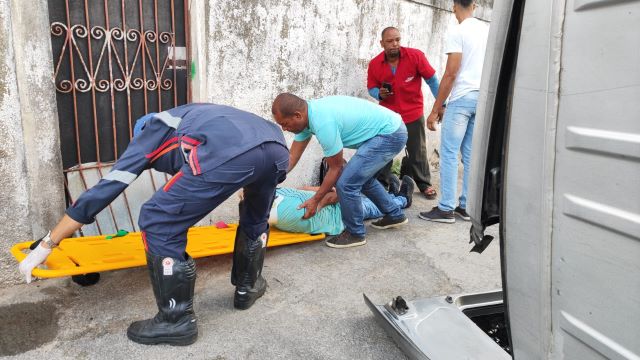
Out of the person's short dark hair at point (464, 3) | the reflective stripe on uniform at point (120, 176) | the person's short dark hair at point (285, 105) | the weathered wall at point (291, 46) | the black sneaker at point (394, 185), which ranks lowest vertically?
the black sneaker at point (394, 185)

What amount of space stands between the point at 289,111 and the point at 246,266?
3.17ft

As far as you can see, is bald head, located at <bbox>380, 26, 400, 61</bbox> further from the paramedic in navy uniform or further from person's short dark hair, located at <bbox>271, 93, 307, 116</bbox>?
the paramedic in navy uniform

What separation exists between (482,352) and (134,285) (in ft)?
6.85

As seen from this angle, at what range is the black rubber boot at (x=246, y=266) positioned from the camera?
297 cm

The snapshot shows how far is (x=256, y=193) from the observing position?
2.79 m

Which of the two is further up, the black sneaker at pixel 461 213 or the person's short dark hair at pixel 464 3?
the person's short dark hair at pixel 464 3

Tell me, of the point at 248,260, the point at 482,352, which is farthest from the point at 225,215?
the point at 482,352

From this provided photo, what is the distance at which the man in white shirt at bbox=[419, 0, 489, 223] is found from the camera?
4215 millimetres

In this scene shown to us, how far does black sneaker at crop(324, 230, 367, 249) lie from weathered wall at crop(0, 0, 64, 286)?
1.92 m

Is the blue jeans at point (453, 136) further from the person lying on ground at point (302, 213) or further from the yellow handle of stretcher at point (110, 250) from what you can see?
the yellow handle of stretcher at point (110, 250)

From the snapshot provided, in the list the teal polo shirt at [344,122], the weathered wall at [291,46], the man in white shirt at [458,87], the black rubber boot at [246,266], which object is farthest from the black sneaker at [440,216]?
the black rubber boot at [246,266]

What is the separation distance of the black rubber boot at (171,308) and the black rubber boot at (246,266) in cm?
39

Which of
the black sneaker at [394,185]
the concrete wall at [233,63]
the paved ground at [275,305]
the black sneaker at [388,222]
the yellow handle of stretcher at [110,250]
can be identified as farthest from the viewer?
the black sneaker at [394,185]

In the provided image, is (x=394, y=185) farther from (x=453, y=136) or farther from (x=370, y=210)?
(x=453, y=136)
